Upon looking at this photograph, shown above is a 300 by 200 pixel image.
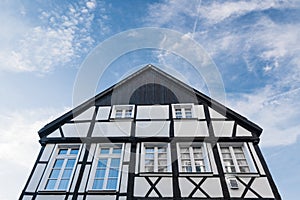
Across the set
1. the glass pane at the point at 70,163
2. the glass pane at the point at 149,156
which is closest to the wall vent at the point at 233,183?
the glass pane at the point at 149,156

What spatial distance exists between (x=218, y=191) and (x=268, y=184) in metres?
1.26

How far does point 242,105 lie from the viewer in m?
8.13

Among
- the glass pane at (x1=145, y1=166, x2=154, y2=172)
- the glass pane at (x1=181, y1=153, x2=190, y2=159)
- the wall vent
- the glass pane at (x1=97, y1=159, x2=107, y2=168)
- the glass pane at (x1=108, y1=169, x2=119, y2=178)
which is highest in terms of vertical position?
the glass pane at (x1=181, y1=153, x2=190, y2=159)

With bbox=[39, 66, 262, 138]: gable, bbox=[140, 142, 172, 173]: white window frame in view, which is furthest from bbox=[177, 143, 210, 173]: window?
bbox=[39, 66, 262, 138]: gable

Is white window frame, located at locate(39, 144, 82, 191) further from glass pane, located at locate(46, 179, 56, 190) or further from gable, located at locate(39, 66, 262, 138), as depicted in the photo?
gable, located at locate(39, 66, 262, 138)

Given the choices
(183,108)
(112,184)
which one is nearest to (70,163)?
(112,184)

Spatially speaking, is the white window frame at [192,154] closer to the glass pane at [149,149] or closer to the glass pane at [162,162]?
the glass pane at [162,162]

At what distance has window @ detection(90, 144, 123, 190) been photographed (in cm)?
549

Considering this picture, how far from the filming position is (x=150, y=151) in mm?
6301

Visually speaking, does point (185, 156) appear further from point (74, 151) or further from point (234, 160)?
point (74, 151)

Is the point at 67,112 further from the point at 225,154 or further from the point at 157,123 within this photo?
the point at 225,154

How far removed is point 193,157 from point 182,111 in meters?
1.80

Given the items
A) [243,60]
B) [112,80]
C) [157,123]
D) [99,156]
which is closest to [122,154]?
[99,156]

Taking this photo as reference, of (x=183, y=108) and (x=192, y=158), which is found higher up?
(x=183, y=108)
